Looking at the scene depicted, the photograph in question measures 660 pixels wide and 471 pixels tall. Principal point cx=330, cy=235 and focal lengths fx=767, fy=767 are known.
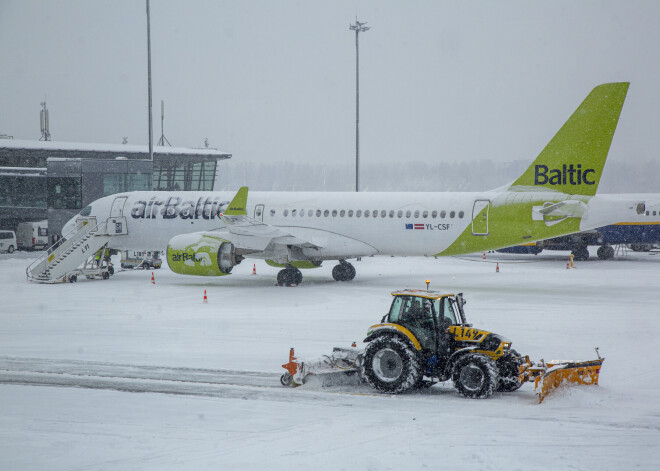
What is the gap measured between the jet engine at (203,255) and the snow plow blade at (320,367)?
50.5ft

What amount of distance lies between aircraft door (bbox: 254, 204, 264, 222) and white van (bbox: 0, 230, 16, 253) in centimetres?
3050

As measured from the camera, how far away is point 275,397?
493 inches

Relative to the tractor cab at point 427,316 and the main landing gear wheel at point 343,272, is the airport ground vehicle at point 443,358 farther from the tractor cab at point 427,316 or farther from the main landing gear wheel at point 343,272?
the main landing gear wheel at point 343,272

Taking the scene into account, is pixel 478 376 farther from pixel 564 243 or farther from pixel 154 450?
pixel 564 243

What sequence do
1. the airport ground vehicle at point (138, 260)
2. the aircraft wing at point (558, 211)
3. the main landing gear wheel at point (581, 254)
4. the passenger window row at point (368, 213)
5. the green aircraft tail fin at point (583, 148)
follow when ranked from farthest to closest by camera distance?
the main landing gear wheel at point (581, 254), the airport ground vehicle at point (138, 260), the passenger window row at point (368, 213), the aircraft wing at point (558, 211), the green aircraft tail fin at point (583, 148)

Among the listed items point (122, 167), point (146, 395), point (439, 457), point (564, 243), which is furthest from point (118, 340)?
point (564, 243)

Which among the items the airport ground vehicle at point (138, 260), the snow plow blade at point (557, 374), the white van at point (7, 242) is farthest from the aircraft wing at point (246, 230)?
the white van at point (7, 242)

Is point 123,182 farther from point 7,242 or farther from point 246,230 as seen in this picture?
point 246,230

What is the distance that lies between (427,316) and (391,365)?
3.27 ft

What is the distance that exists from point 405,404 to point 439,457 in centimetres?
262

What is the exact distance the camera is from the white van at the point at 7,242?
5497 centimetres

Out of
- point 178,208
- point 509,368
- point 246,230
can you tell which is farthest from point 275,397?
point 178,208

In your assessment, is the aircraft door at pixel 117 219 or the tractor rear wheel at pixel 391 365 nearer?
the tractor rear wheel at pixel 391 365

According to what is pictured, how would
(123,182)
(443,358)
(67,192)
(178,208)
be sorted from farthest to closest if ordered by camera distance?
(123,182), (67,192), (178,208), (443,358)
